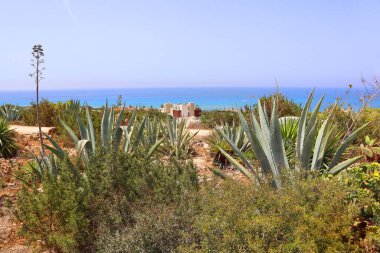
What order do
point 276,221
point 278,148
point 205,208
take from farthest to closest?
point 278,148 → point 205,208 → point 276,221

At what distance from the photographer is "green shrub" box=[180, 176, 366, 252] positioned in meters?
2.72

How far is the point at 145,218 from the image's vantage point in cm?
339

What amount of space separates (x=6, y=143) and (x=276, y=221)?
356 inches

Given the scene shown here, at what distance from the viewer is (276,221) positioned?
9.10 ft

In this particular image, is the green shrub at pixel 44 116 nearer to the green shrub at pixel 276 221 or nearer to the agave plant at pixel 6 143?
the agave plant at pixel 6 143

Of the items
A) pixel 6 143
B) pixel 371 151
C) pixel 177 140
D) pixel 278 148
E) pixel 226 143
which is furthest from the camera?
pixel 6 143

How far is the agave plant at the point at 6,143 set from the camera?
9.80 meters

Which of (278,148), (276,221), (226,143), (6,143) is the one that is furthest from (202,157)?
(276,221)

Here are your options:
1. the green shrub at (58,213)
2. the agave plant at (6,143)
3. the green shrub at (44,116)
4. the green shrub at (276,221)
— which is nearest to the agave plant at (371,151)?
the green shrub at (276,221)

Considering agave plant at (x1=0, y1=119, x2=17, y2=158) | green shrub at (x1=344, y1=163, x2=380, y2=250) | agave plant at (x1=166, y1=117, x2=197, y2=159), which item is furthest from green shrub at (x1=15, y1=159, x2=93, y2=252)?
agave plant at (x1=0, y1=119, x2=17, y2=158)

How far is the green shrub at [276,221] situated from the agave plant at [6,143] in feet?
26.5

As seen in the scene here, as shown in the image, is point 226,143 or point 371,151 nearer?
point 371,151

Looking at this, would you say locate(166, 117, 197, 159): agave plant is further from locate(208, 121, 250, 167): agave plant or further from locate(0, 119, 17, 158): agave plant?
locate(0, 119, 17, 158): agave plant

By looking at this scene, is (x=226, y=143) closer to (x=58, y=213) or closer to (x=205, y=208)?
(x=58, y=213)
